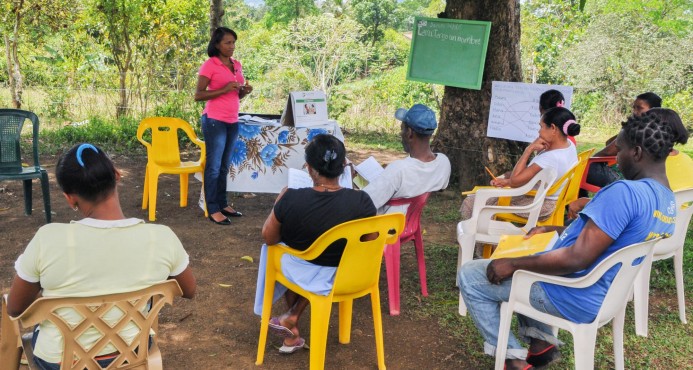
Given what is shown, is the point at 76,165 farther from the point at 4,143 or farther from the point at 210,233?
the point at 4,143

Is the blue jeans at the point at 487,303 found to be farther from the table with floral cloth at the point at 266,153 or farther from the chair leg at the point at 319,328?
the table with floral cloth at the point at 266,153

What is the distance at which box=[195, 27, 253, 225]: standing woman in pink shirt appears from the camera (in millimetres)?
5453

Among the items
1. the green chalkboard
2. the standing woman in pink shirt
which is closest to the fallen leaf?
the standing woman in pink shirt

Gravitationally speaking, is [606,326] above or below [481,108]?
below

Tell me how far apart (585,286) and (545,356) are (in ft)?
1.85

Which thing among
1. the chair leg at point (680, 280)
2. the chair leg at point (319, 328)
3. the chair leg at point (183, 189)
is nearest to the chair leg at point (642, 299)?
the chair leg at point (680, 280)

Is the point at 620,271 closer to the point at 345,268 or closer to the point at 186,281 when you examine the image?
the point at 345,268

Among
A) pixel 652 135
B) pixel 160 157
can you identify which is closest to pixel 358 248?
pixel 652 135

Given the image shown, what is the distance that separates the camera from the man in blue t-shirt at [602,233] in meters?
2.59

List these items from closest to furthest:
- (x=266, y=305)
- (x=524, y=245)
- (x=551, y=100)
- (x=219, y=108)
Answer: (x=524, y=245)
(x=266, y=305)
(x=551, y=100)
(x=219, y=108)

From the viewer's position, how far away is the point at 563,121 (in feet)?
14.0

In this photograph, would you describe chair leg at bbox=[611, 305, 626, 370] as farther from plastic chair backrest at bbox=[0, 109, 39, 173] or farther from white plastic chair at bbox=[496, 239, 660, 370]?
plastic chair backrest at bbox=[0, 109, 39, 173]

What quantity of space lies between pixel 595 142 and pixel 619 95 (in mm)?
3860

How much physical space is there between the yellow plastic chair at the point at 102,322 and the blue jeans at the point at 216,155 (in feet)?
11.3
